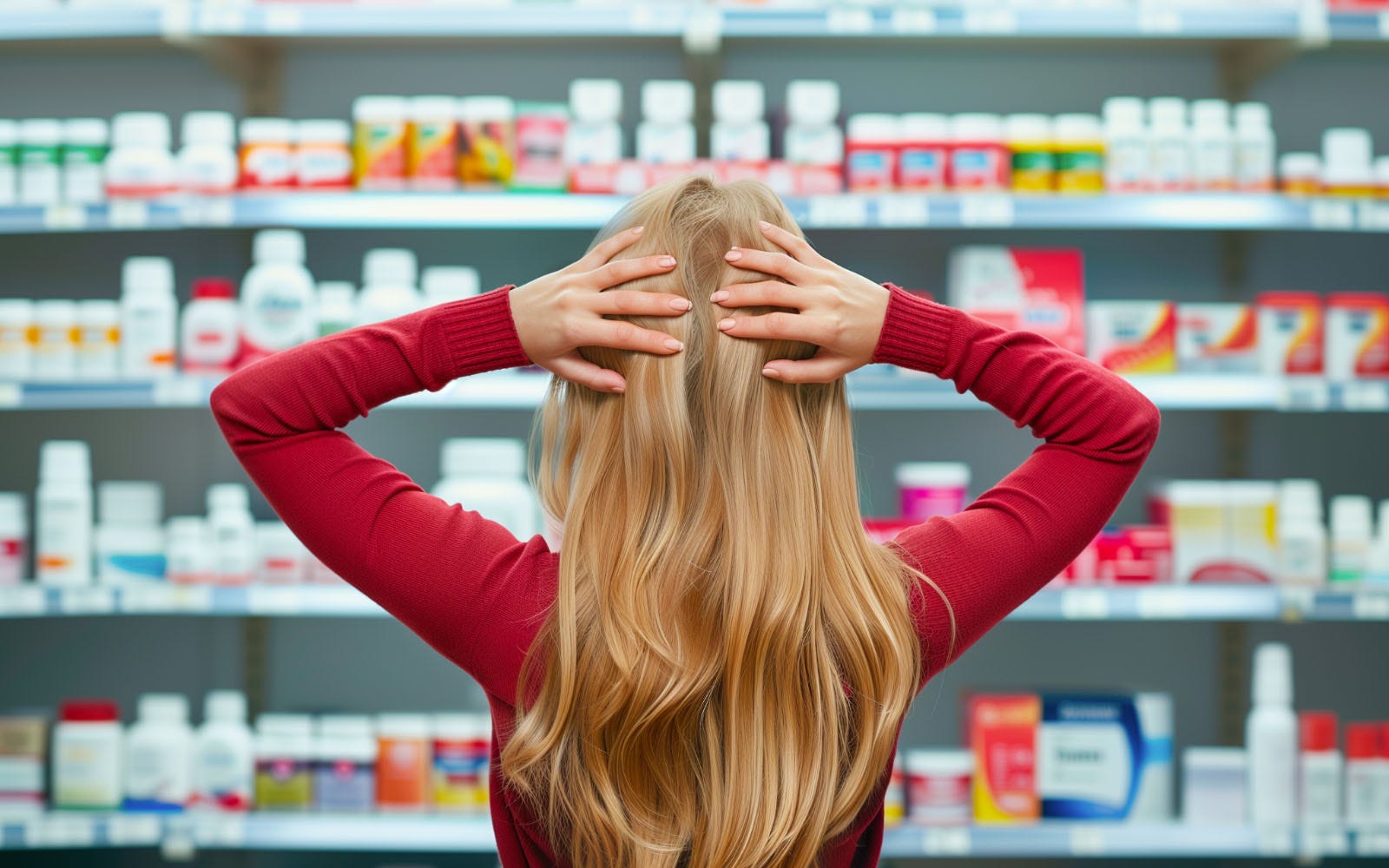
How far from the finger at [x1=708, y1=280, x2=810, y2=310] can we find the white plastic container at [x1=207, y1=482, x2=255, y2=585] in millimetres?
1463

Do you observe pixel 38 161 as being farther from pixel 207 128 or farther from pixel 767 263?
pixel 767 263

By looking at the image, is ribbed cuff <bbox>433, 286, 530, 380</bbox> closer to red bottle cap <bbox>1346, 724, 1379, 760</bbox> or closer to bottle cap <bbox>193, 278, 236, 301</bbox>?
bottle cap <bbox>193, 278, 236, 301</bbox>

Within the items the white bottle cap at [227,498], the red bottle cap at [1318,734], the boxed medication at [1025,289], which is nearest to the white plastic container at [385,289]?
the white bottle cap at [227,498]

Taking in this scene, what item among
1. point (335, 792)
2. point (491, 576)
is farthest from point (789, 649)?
point (335, 792)

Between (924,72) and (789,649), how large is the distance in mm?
1902

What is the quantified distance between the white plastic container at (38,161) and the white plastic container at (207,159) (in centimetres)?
22

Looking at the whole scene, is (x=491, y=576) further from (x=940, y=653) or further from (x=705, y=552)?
(x=940, y=653)

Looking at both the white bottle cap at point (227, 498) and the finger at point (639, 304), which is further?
the white bottle cap at point (227, 498)

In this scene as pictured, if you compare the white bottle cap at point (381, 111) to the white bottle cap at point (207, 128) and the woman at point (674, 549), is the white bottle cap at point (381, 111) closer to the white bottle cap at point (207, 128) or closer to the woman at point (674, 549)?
the white bottle cap at point (207, 128)

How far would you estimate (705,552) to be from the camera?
0.77m

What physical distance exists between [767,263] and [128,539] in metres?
1.64

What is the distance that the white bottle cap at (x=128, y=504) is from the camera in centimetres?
203

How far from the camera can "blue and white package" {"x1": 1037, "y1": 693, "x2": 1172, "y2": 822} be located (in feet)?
6.48

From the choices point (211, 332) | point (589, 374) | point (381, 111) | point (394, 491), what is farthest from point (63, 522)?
point (589, 374)
